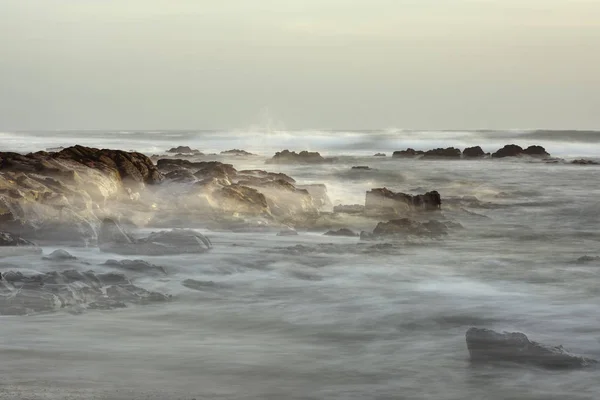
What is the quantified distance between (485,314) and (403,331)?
1330mm

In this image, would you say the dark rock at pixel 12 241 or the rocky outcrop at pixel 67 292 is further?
the dark rock at pixel 12 241

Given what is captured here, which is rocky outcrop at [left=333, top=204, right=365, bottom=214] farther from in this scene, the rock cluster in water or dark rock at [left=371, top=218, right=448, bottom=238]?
the rock cluster in water

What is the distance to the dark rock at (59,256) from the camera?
1267 centimetres

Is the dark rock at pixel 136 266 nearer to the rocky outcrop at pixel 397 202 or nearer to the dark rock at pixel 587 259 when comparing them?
the dark rock at pixel 587 259

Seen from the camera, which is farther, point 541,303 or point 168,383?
point 541,303

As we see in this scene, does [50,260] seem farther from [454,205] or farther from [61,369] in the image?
[454,205]

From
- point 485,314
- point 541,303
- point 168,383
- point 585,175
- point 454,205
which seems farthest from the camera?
point 585,175

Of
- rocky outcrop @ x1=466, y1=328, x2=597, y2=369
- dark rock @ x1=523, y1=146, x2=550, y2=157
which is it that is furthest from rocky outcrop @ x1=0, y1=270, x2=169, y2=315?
dark rock @ x1=523, y1=146, x2=550, y2=157

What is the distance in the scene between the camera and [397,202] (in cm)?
2317

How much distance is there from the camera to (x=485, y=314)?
10578 millimetres

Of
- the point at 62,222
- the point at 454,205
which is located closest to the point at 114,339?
the point at 62,222

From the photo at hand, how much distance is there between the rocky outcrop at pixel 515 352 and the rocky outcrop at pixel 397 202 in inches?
559

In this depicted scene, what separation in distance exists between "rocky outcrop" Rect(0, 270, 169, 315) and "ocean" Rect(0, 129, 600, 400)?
0.21 m

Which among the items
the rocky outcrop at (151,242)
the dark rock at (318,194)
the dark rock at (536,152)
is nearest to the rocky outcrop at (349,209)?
the dark rock at (318,194)
